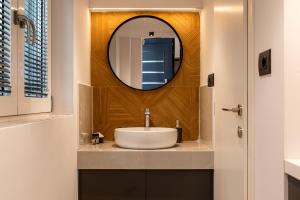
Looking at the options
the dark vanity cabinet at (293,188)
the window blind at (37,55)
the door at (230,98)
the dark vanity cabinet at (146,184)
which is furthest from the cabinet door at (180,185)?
the dark vanity cabinet at (293,188)

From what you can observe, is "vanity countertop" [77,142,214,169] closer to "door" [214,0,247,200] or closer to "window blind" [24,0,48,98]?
"door" [214,0,247,200]

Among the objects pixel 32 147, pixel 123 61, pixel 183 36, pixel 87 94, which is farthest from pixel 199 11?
pixel 32 147

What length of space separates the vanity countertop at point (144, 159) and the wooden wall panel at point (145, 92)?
555 millimetres

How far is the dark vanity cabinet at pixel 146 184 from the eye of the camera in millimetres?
2371

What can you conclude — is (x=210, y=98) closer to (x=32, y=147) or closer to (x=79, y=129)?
(x=79, y=129)

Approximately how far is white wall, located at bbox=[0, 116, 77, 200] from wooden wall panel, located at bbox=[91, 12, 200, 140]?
714 mm

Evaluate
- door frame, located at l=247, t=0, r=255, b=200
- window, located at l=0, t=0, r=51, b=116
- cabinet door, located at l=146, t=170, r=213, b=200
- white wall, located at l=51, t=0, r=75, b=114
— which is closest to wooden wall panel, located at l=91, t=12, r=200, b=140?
cabinet door, located at l=146, t=170, r=213, b=200

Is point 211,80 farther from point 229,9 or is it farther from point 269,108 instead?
point 269,108

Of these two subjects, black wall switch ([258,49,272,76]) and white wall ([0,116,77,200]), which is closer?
white wall ([0,116,77,200])

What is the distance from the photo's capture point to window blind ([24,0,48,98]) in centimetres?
167

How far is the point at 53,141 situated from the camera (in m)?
1.70

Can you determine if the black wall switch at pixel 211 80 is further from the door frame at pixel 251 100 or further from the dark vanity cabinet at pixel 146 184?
the door frame at pixel 251 100

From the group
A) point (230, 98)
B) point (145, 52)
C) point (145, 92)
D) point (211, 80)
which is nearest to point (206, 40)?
point (211, 80)

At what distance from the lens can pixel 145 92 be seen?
286cm
